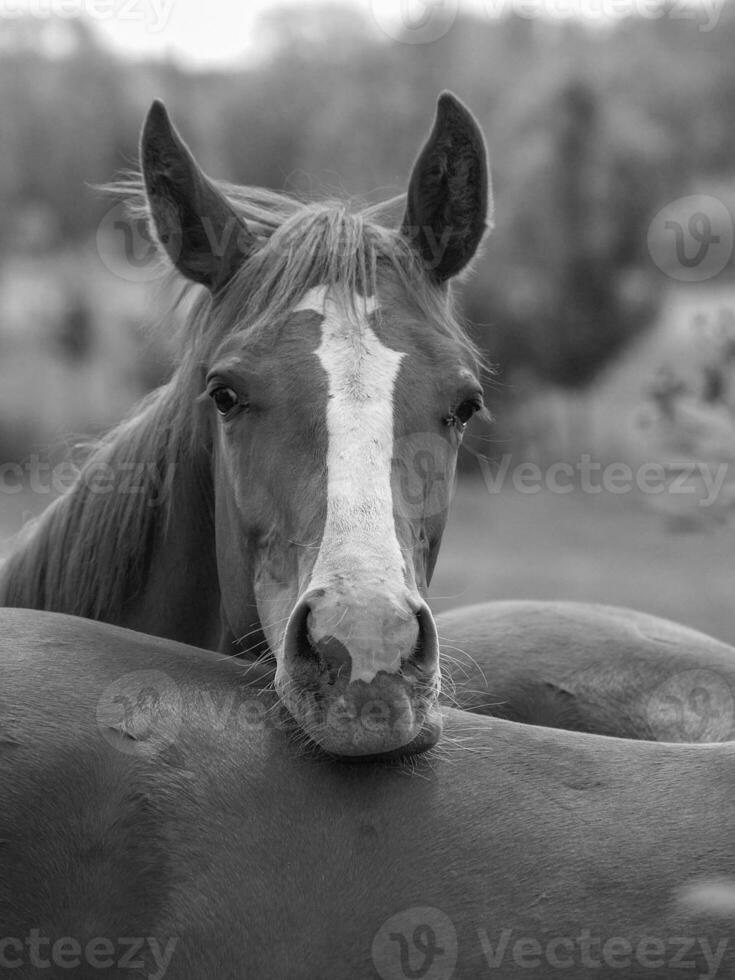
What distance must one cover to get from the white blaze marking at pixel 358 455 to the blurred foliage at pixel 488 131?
136 cm

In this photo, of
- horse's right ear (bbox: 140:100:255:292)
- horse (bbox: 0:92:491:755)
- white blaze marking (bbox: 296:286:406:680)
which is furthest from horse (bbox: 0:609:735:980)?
horse's right ear (bbox: 140:100:255:292)

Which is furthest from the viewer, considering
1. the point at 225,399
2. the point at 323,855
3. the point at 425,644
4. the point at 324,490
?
the point at 225,399

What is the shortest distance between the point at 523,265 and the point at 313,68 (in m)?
50.7

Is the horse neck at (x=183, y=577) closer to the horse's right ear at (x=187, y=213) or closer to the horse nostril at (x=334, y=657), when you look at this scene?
the horse's right ear at (x=187, y=213)

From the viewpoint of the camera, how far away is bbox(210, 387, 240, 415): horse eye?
3277 mm

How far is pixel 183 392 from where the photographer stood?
3.77m

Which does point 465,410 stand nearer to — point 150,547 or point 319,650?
point 319,650

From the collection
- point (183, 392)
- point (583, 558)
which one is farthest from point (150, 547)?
point (583, 558)

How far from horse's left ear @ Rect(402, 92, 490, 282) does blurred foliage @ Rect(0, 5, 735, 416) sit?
765 mm

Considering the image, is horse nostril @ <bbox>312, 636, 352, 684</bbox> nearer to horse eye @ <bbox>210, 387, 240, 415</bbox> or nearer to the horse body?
horse eye @ <bbox>210, 387, 240, 415</bbox>

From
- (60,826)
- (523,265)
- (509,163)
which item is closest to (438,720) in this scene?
(60,826)

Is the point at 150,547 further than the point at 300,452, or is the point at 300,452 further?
the point at 150,547

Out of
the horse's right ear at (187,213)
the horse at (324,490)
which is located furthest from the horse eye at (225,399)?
the horse's right ear at (187,213)

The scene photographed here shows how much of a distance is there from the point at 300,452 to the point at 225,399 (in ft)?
1.30
